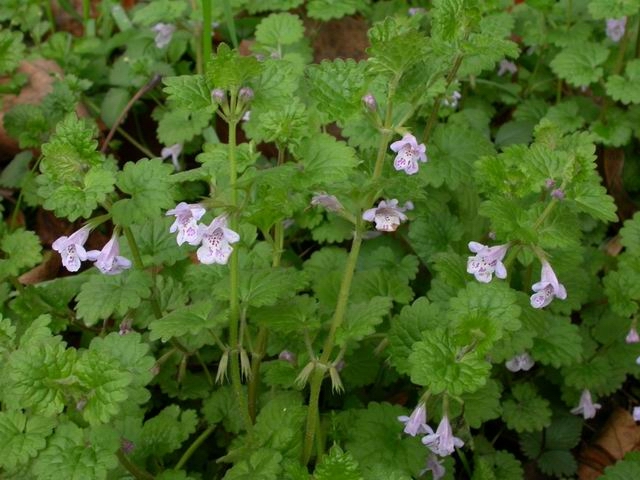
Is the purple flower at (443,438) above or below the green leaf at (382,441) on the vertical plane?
above

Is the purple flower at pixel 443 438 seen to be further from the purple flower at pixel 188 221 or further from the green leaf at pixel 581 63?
the green leaf at pixel 581 63

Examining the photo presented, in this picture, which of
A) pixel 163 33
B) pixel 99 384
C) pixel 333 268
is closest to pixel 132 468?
pixel 99 384

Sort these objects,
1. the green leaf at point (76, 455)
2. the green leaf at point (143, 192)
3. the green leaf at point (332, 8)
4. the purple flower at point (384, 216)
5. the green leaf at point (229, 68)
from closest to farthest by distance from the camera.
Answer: the green leaf at point (229, 68), the green leaf at point (76, 455), the purple flower at point (384, 216), the green leaf at point (143, 192), the green leaf at point (332, 8)

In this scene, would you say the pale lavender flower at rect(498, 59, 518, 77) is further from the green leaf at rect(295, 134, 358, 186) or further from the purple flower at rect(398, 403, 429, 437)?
the purple flower at rect(398, 403, 429, 437)

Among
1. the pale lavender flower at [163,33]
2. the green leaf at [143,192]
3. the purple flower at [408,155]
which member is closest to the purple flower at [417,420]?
the purple flower at [408,155]

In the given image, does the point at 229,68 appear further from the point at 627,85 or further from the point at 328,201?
the point at 627,85

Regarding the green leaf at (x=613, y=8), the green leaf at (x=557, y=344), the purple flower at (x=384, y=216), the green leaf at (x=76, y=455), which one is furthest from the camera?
the green leaf at (x=613, y=8)
